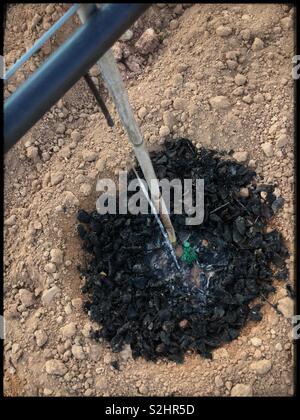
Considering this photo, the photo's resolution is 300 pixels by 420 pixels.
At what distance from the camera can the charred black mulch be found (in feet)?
8.84

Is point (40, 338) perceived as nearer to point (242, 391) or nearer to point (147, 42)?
point (242, 391)

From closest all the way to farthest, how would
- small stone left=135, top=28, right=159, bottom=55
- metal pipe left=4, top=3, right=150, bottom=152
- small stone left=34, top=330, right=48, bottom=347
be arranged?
metal pipe left=4, top=3, right=150, bottom=152
small stone left=34, top=330, right=48, bottom=347
small stone left=135, top=28, right=159, bottom=55

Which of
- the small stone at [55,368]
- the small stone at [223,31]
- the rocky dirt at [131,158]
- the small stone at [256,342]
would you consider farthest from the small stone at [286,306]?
the small stone at [223,31]

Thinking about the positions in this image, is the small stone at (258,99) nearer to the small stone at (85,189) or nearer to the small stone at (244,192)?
the small stone at (244,192)

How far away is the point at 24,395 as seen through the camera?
2588 mm

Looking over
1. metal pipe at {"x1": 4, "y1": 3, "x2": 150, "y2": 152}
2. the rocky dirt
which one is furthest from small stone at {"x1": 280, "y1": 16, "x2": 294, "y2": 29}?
metal pipe at {"x1": 4, "y1": 3, "x2": 150, "y2": 152}

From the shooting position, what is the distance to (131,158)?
3064mm

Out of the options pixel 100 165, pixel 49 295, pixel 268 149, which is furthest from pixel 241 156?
pixel 49 295

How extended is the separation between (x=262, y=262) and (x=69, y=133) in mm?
A: 1608

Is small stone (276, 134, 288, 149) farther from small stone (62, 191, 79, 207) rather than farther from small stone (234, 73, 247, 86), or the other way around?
small stone (62, 191, 79, 207)

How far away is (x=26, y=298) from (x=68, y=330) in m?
0.34

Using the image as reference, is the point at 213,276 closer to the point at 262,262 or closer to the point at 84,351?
the point at 262,262

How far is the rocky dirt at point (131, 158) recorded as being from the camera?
8.41ft

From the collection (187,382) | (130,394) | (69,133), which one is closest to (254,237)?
(187,382)
